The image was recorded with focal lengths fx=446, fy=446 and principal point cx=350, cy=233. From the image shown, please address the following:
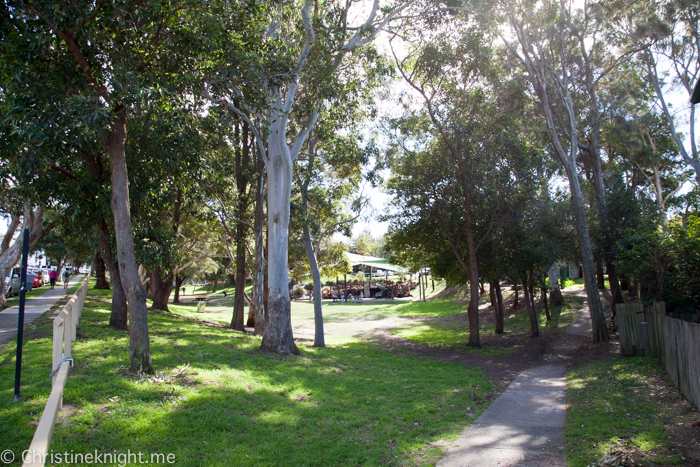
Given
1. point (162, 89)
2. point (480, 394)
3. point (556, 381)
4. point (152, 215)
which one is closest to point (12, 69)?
point (162, 89)

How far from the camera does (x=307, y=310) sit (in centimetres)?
3434

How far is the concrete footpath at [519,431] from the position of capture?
5.41 meters

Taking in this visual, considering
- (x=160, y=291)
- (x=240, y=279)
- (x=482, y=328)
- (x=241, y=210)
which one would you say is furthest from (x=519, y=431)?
(x=160, y=291)

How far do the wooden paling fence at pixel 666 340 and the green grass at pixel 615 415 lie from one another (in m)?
0.49

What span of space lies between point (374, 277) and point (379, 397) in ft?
155

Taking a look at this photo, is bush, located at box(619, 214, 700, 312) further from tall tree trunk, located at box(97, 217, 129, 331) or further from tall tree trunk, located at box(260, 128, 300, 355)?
tall tree trunk, located at box(97, 217, 129, 331)

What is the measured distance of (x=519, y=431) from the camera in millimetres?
6543

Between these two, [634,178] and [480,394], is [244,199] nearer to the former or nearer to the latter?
[480,394]

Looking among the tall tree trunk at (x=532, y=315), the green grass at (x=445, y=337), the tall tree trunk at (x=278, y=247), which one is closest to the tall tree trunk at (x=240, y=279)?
the tall tree trunk at (x=278, y=247)

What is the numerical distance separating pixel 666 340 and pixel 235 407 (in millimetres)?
8604

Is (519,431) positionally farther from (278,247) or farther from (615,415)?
(278,247)

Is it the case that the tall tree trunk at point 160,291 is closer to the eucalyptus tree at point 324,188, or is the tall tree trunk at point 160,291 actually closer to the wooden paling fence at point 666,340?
the eucalyptus tree at point 324,188

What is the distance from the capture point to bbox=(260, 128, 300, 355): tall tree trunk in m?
12.2

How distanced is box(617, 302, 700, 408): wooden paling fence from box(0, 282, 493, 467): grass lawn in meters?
3.29
